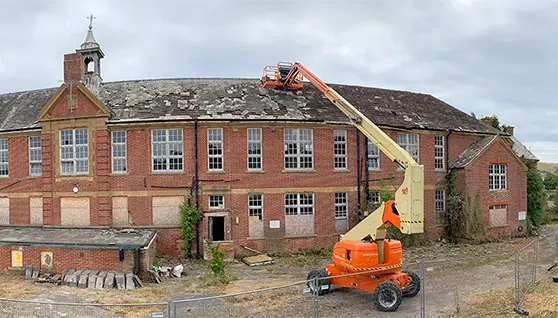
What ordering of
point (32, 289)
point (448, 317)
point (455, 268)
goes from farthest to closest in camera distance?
1. point (455, 268)
2. point (32, 289)
3. point (448, 317)

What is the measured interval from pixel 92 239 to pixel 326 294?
11654 millimetres

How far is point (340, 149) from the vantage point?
27.2 meters

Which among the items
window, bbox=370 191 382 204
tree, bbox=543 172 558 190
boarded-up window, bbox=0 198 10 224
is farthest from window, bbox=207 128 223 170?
tree, bbox=543 172 558 190

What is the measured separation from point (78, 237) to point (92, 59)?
12.8 meters

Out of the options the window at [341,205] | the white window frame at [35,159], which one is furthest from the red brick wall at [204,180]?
the white window frame at [35,159]

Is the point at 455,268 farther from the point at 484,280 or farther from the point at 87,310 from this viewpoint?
the point at 87,310

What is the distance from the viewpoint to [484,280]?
60.0ft

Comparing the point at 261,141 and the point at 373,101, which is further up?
the point at 373,101

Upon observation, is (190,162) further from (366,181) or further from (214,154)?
(366,181)

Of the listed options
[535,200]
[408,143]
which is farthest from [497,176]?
[408,143]

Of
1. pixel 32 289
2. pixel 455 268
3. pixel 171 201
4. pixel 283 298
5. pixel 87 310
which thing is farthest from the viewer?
pixel 171 201

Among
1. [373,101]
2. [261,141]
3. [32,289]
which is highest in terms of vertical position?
[373,101]

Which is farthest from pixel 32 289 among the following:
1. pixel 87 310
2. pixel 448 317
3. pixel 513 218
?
pixel 513 218

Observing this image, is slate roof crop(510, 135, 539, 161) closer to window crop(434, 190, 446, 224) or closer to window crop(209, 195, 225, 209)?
window crop(434, 190, 446, 224)
